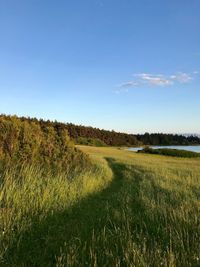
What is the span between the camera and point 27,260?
520 centimetres

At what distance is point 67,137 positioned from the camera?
833 inches

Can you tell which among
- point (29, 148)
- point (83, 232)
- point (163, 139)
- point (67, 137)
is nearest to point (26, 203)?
point (83, 232)

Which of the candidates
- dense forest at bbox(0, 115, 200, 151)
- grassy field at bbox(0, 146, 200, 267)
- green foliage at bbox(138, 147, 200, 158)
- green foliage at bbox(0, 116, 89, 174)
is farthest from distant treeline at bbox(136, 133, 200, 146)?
grassy field at bbox(0, 146, 200, 267)

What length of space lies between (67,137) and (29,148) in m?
6.29

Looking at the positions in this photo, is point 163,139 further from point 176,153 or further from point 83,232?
point 83,232

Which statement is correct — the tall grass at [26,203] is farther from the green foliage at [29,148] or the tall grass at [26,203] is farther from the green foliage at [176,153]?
the green foliage at [176,153]

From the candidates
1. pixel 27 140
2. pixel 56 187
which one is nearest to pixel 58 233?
pixel 56 187

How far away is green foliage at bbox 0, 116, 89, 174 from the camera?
13836mm

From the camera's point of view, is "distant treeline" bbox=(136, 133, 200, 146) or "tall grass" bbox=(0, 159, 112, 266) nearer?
"tall grass" bbox=(0, 159, 112, 266)

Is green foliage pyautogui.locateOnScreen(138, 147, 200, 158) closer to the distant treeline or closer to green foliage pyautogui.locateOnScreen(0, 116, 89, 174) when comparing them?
green foliage pyautogui.locateOnScreen(0, 116, 89, 174)

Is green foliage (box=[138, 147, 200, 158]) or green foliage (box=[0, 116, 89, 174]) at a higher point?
green foliage (box=[0, 116, 89, 174])

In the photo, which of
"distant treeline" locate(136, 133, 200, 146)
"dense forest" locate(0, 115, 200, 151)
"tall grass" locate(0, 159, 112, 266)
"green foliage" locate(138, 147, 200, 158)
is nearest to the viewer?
"tall grass" locate(0, 159, 112, 266)

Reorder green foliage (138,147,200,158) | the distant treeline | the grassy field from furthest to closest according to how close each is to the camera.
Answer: the distant treeline → green foliage (138,147,200,158) → the grassy field

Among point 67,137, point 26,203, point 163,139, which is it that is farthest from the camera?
point 163,139
